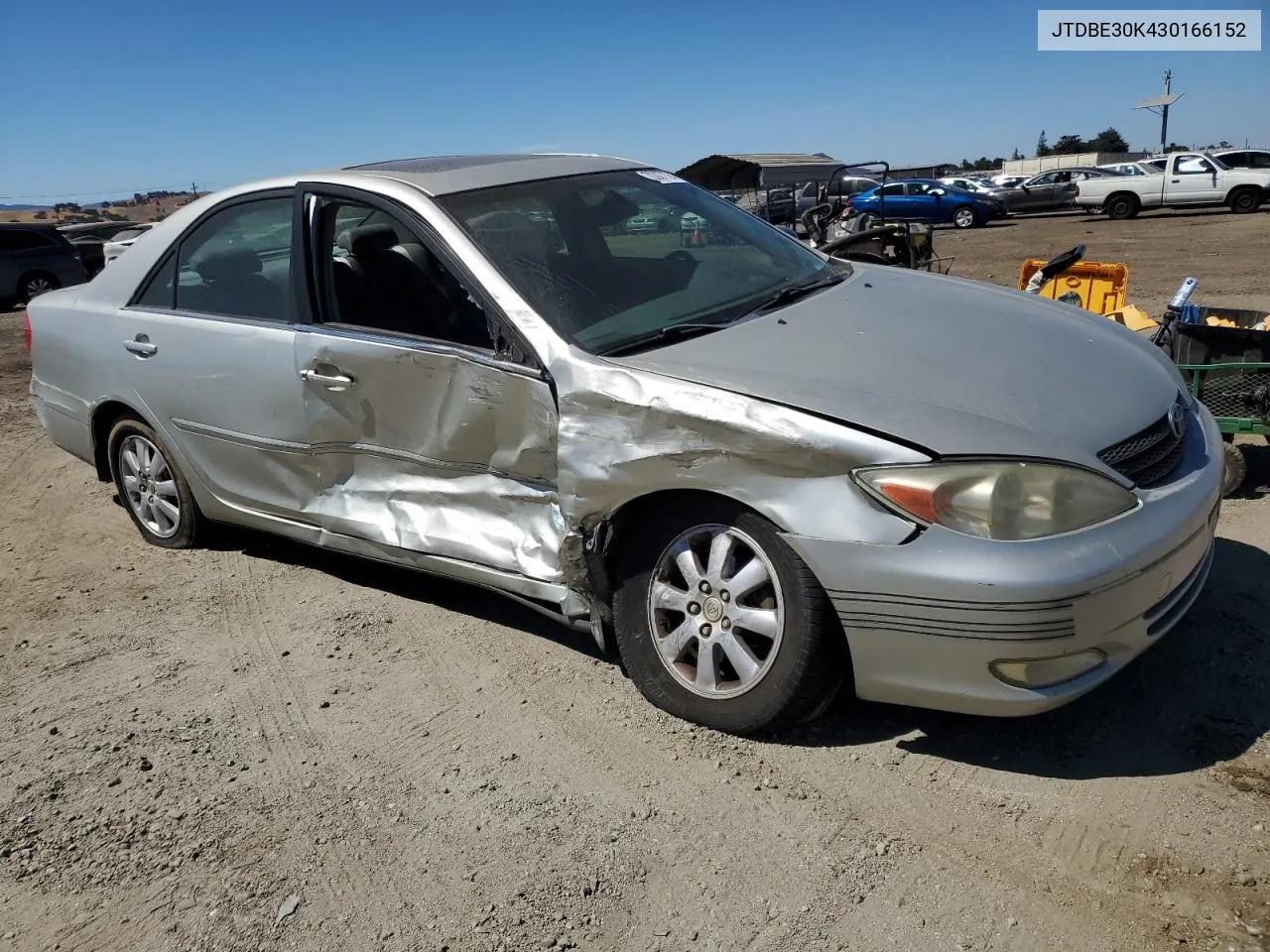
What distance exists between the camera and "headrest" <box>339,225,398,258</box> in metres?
3.99

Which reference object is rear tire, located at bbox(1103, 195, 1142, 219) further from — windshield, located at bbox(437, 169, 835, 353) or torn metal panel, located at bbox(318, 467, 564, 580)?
torn metal panel, located at bbox(318, 467, 564, 580)

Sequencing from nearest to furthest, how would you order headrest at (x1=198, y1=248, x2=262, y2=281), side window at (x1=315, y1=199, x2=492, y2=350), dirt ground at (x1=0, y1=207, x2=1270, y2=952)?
dirt ground at (x1=0, y1=207, x2=1270, y2=952)
side window at (x1=315, y1=199, x2=492, y2=350)
headrest at (x1=198, y1=248, x2=262, y2=281)

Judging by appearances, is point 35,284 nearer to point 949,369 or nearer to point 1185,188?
point 949,369

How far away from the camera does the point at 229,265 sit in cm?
441

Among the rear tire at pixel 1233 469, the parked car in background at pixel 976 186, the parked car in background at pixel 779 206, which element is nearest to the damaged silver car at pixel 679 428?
the rear tire at pixel 1233 469

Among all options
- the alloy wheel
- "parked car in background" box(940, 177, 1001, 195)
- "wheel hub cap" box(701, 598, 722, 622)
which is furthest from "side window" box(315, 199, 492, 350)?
"parked car in background" box(940, 177, 1001, 195)

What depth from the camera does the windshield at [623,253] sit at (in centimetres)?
345

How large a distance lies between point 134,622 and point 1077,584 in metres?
3.65

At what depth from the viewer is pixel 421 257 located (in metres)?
3.85

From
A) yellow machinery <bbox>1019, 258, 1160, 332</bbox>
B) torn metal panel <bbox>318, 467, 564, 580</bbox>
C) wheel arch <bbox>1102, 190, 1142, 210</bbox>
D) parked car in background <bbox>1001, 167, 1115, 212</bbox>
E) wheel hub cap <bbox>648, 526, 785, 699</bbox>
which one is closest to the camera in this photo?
wheel hub cap <bbox>648, 526, 785, 699</bbox>

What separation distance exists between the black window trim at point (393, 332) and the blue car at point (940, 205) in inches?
1014

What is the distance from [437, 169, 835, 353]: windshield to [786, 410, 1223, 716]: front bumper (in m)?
1.06

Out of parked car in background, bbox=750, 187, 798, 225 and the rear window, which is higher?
the rear window

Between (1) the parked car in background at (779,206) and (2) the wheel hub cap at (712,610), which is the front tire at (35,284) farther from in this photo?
(2) the wheel hub cap at (712,610)
